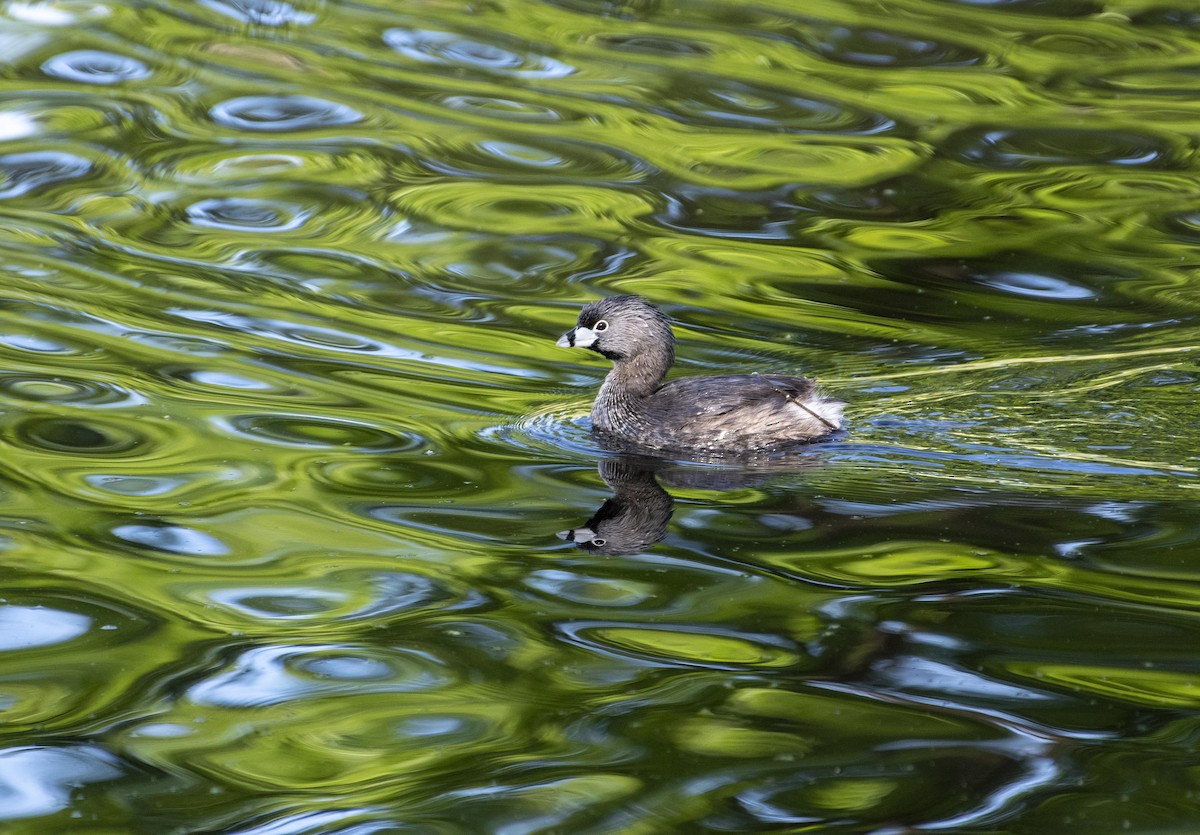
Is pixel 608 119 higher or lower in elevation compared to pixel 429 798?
higher

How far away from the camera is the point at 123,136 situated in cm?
1207

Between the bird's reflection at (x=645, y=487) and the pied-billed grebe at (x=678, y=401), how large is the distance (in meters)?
0.17

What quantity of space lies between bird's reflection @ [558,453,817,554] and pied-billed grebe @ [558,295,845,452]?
165mm

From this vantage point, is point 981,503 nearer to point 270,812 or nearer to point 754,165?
point 270,812

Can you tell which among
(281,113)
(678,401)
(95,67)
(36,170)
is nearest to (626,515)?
(678,401)

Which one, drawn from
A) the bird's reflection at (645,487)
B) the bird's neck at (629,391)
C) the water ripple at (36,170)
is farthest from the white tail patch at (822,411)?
the water ripple at (36,170)

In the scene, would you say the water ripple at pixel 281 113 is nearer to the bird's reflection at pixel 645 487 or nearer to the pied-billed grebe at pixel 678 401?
the pied-billed grebe at pixel 678 401

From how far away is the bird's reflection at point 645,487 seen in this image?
19.8 feet

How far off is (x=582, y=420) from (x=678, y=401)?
0.56 meters

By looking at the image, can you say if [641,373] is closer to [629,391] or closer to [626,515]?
[629,391]

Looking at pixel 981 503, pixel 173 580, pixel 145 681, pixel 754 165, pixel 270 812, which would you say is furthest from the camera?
pixel 754 165

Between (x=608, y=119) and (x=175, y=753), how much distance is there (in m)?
8.66

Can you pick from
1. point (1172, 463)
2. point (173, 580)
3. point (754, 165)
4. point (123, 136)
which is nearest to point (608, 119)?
point (754, 165)

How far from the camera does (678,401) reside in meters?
7.49
